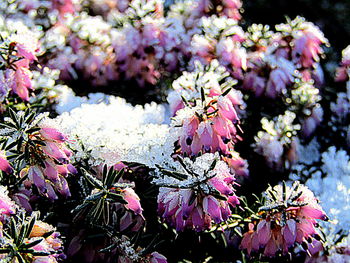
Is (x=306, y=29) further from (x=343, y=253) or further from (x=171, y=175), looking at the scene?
(x=171, y=175)

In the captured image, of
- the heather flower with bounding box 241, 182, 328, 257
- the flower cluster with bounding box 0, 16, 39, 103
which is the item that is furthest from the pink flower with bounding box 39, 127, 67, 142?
the heather flower with bounding box 241, 182, 328, 257

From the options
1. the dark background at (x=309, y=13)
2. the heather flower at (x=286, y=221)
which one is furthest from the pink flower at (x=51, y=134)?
the dark background at (x=309, y=13)

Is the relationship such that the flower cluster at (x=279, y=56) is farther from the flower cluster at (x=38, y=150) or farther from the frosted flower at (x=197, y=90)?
the flower cluster at (x=38, y=150)

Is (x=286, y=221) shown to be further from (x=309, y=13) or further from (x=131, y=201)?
(x=309, y=13)

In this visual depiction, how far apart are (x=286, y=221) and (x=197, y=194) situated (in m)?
0.31

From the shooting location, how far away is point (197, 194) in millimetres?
1416

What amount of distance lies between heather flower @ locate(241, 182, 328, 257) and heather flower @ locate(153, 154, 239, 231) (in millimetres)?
146

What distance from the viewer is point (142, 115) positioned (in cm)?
217

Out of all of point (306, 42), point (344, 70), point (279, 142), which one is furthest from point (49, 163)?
point (344, 70)

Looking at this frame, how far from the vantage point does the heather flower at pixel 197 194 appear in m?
1.39

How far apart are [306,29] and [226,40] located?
1.46 feet

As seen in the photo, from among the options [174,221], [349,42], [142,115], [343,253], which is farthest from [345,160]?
[349,42]

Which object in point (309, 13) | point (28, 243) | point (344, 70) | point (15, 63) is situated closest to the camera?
point (28, 243)

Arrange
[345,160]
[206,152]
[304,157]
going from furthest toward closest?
[304,157] < [345,160] < [206,152]
